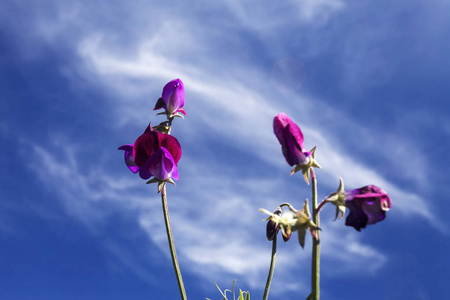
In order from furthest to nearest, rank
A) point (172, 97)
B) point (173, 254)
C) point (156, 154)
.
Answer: point (172, 97) < point (156, 154) < point (173, 254)

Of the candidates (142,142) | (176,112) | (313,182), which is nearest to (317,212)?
(313,182)

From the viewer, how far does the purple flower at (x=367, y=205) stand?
2.19m

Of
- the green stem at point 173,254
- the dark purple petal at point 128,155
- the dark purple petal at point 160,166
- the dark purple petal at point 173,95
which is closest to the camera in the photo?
the green stem at point 173,254

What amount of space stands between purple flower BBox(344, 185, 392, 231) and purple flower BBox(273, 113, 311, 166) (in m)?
0.34

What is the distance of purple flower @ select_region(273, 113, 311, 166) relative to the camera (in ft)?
8.07

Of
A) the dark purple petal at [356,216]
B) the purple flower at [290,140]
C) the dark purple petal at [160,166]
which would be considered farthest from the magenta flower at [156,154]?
the dark purple petal at [356,216]

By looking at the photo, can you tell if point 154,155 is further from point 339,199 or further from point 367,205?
point 367,205

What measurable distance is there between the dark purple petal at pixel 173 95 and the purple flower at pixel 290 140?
176 centimetres

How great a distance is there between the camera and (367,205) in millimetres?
2205

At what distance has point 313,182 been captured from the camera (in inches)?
89.8

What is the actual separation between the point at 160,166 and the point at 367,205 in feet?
6.03

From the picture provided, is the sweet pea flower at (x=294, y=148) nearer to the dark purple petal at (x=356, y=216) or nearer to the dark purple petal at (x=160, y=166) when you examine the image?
the dark purple petal at (x=356, y=216)

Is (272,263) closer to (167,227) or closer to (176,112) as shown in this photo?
(167,227)

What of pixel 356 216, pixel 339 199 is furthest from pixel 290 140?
pixel 356 216
